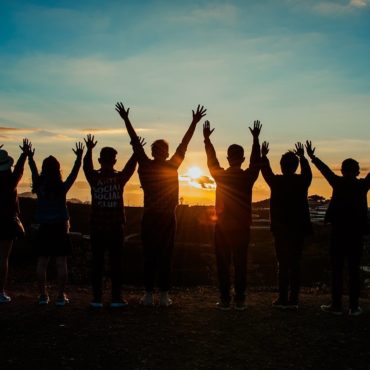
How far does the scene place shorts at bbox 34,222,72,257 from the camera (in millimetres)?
8477

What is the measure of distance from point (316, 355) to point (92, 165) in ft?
14.5

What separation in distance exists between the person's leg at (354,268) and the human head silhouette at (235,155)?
2142 mm

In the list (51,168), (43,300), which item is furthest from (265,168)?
(43,300)

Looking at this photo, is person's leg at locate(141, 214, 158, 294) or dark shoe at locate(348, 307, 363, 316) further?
person's leg at locate(141, 214, 158, 294)

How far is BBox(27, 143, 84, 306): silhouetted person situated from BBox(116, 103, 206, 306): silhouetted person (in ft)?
3.42

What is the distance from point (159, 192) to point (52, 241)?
185cm

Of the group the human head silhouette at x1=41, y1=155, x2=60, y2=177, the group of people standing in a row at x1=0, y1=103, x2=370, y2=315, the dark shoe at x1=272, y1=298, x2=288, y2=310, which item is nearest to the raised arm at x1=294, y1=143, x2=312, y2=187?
the group of people standing in a row at x1=0, y1=103, x2=370, y2=315

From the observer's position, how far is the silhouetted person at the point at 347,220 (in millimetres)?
8492

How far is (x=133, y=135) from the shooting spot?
8.55 m

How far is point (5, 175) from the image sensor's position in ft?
28.9

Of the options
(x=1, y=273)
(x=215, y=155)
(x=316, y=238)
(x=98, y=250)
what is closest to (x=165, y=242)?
(x=98, y=250)

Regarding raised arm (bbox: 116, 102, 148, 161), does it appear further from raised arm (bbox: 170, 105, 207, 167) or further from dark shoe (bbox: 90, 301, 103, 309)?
dark shoe (bbox: 90, 301, 103, 309)

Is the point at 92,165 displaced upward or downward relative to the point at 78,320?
upward

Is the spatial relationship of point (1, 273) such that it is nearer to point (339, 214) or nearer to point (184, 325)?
point (184, 325)
